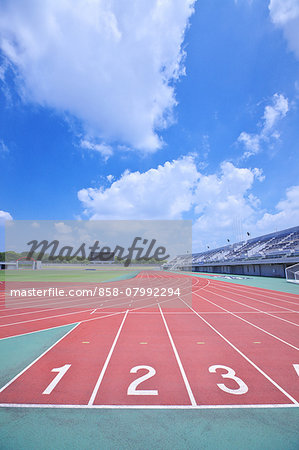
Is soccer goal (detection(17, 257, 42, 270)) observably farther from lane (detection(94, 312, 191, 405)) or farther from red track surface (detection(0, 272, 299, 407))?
lane (detection(94, 312, 191, 405))

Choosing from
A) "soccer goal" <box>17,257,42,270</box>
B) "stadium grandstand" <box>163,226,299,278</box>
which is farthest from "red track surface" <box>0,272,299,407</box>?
"soccer goal" <box>17,257,42,270</box>

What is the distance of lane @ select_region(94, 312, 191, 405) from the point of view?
3.78 meters

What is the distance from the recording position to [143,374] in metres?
4.57

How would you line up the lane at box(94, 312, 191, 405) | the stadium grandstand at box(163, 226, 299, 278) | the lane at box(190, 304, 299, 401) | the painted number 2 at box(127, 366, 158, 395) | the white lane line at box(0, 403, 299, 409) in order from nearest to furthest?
the white lane line at box(0, 403, 299, 409), the lane at box(94, 312, 191, 405), the painted number 2 at box(127, 366, 158, 395), the lane at box(190, 304, 299, 401), the stadium grandstand at box(163, 226, 299, 278)

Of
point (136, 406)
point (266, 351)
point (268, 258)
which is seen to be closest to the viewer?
point (136, 406)

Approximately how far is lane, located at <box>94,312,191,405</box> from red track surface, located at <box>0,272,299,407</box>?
0.06 ft

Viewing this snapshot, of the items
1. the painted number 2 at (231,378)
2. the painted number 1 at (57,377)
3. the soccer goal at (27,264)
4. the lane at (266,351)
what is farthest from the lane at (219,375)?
the soccer goal at (27,264)

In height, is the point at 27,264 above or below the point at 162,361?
above

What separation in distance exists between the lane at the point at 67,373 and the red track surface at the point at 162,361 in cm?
2

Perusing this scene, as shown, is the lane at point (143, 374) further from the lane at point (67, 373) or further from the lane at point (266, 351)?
the lane at point (266, 351)

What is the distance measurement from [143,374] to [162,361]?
0.73 meters

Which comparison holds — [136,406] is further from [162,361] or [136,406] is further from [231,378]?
[231,378]

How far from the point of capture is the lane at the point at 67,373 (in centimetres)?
379

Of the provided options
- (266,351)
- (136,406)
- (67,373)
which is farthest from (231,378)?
(67,373)
